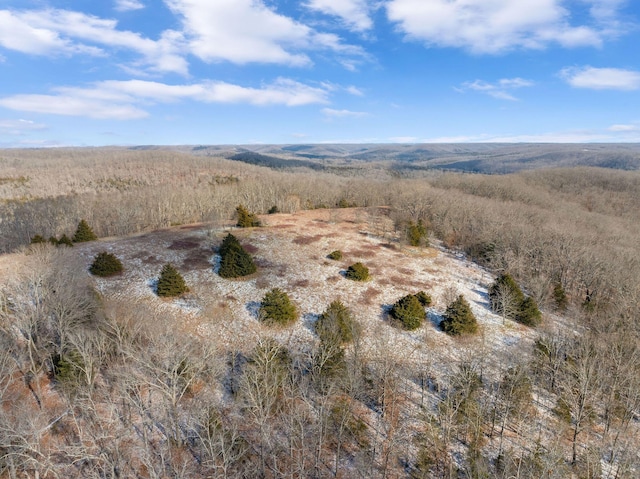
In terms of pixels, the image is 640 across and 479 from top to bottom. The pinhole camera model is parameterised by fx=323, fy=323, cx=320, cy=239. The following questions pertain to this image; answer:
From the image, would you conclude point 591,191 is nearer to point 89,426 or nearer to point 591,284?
point 591,284

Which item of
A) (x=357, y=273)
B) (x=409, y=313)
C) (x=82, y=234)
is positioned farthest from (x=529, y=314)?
(x=82, y=234)

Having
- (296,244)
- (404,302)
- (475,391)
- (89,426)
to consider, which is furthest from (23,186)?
(475,391)

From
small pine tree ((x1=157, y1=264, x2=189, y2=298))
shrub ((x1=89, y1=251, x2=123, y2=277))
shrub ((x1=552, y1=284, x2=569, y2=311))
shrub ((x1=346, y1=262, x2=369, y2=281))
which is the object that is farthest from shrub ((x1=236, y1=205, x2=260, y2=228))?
shrub ((x1=552, y1=284, x2=569, y2=311))

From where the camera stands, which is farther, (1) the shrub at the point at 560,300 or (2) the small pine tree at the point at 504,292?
(1) the shrub at the point at 560,300

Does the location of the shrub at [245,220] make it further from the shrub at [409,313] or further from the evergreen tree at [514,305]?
the evergreen tree at [514,305]

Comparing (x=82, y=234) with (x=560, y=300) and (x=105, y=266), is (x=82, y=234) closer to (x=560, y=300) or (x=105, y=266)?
(x=105, y=266)

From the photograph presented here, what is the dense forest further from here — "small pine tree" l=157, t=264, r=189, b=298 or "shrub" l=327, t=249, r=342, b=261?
"small pine tree" l=157, t=264, r=189, b=298

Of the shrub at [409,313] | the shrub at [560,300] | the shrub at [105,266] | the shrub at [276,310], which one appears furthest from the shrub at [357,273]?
the shrub at [105,266]
